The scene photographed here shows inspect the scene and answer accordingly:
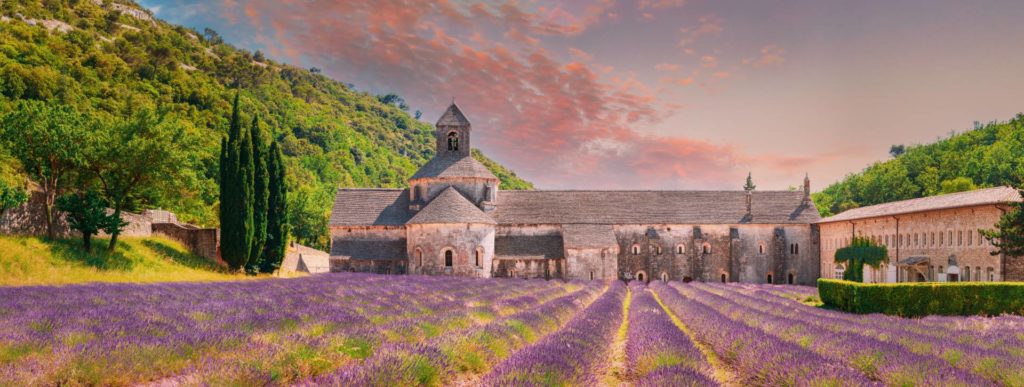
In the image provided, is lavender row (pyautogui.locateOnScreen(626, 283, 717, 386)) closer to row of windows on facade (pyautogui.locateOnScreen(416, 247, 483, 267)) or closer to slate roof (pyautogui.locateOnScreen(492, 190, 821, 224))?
row of windows on facade (pyautogui.locateOnScreen(416, 247, 483, 267))

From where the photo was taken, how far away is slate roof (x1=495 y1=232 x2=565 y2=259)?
48594 mm

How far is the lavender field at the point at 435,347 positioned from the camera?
762cm

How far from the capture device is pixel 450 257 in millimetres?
45688

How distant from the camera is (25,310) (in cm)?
1212

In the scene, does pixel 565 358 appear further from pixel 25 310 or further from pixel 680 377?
pixel 25 310

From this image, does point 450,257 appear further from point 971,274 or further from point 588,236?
point 971,274

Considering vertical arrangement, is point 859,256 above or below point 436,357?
below

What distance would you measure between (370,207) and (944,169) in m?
73.8

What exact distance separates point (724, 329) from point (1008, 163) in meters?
75.3

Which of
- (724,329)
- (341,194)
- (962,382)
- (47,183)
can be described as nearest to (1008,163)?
(341,194)

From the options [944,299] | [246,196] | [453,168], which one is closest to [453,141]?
[453,168]

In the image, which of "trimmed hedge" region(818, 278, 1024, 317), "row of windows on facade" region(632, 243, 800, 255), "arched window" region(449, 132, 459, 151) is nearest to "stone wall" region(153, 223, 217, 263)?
"arched window" region(449, 132, 459, 151)

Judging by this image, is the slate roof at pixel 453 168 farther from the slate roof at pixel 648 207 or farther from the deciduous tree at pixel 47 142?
the deciduous tree at pixel 47 142

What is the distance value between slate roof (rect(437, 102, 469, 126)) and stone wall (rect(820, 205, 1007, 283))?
30.1 m
